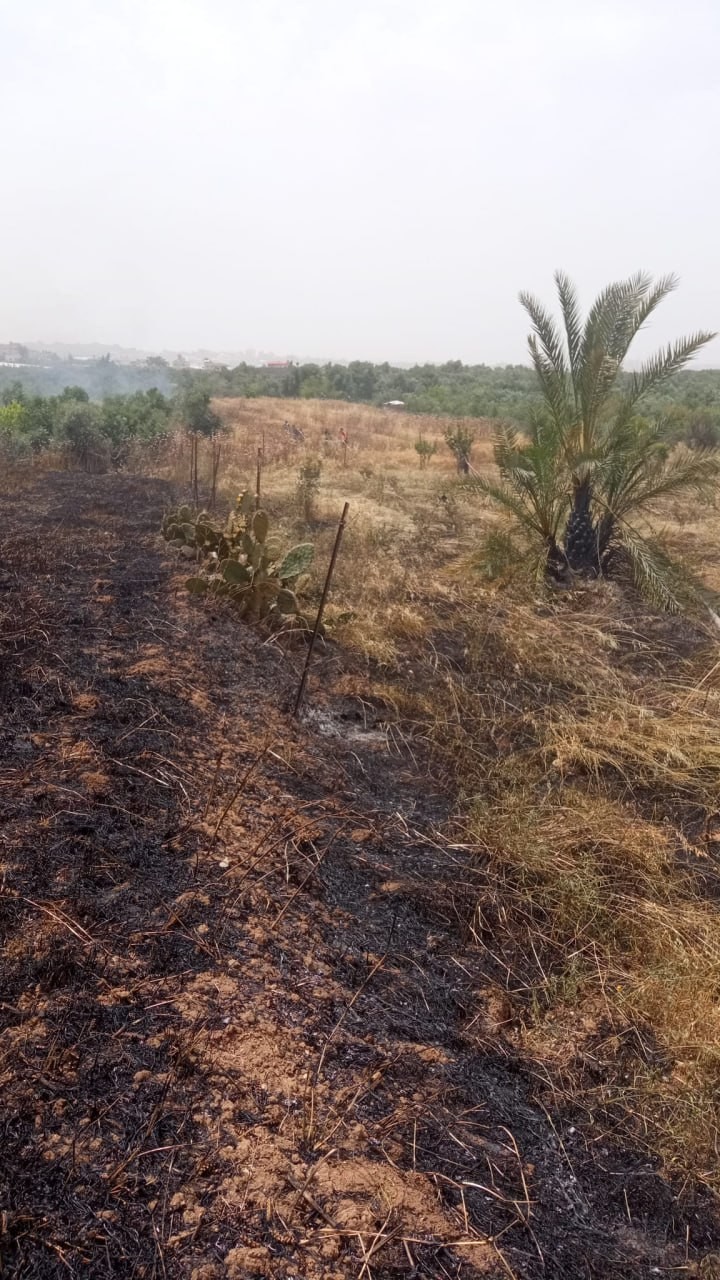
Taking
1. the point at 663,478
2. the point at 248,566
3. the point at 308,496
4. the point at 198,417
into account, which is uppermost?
the point at 198,417

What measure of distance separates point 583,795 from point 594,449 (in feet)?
14.8

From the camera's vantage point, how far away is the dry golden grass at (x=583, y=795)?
2.42 metres

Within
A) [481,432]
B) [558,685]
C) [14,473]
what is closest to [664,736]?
[558,685]

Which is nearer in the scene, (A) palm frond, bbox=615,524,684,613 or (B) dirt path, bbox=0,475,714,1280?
(B) dirt path, bbox=0,475,714,1280

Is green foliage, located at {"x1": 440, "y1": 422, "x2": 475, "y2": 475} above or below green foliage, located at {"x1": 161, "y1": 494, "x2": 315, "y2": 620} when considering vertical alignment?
above

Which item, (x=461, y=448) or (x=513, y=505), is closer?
(x=513, y=505)

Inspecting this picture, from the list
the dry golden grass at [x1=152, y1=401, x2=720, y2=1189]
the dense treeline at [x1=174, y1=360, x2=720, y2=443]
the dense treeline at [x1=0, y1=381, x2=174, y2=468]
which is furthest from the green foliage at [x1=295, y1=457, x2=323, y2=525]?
the dense treeline at [x1=174, y1=360, x2=720, y2=443]

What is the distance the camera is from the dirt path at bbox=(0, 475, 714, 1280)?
1.74 meters

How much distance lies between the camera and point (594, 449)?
7.33m

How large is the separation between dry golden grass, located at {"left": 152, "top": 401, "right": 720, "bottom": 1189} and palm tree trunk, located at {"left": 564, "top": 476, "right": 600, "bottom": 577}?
0.51m

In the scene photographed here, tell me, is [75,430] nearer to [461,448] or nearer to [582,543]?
[461,448]

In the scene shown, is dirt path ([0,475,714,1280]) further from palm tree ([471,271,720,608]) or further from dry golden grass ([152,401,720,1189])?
palm tree ([471,271,720,608])

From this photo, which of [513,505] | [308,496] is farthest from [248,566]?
[308,496]

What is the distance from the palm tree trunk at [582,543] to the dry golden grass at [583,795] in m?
0.51
